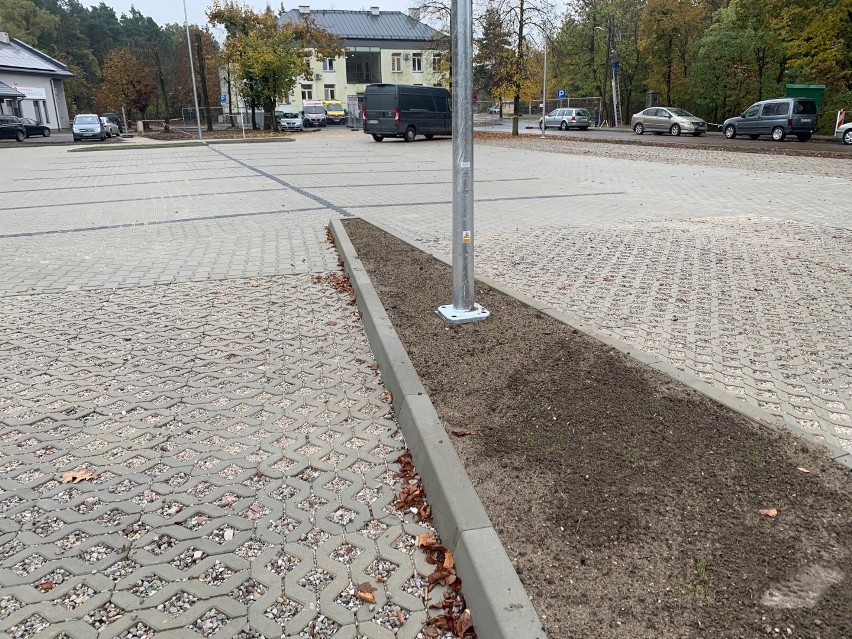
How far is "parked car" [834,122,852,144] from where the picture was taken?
90.7 ft

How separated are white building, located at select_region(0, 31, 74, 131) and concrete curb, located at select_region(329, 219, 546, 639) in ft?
186

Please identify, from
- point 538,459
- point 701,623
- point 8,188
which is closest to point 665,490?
point 538,459

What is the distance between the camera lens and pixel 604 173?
1789 centimetres

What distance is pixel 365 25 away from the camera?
72938mm

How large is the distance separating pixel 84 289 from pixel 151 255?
162cm

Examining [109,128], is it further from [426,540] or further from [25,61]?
[426,540]

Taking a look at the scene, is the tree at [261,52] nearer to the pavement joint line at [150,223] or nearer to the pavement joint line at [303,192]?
the pavement joint line at [303,192]

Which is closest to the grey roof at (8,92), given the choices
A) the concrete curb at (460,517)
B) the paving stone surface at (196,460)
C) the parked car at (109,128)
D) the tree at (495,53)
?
the parked car at (109,128)

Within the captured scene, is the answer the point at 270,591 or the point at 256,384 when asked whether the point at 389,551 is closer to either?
the point at 270,591

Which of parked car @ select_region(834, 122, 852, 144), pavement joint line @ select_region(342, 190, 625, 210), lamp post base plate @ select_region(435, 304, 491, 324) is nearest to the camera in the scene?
lamp post base plate @ select_region(435, 304, 491, 324)

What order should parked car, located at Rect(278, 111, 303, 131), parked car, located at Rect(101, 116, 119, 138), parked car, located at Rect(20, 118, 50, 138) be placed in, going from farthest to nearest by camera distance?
1. parked car, located at Rect(278, 111, 303, 131)
2. parked car, located at Rect(20, 118, 50, 138)
3. parked car, located at Rect(101, 116, 119, 138)

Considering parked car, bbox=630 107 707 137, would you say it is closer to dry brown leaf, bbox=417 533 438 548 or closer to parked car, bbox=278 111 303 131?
parked car, bbox=278 111 303 131

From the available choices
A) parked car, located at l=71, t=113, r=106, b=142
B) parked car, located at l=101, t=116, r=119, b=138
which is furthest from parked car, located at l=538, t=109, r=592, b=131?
parked car, located at l=101, t=116, r=119, b=138

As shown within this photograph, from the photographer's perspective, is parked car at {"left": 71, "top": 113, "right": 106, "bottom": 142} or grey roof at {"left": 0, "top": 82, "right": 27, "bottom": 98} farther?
grey roof at {"left": 0, "top": 82, "right": 27, "bottom": 98}
